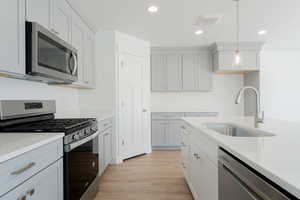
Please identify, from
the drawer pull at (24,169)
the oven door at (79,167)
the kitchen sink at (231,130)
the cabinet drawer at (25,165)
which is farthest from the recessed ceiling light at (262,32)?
the drawer pull at (24,169)

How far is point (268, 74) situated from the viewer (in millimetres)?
4695

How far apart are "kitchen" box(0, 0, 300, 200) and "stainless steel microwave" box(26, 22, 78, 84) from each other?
11 mm

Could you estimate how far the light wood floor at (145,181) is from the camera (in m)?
2.26

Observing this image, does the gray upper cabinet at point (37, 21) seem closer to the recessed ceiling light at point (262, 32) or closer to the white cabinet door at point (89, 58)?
the white cabinet door at point (89, 58)

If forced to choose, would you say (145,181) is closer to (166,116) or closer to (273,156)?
(166,116)

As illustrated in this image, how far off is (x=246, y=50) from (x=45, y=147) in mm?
4519

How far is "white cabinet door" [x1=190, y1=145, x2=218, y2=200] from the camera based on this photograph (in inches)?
54.0

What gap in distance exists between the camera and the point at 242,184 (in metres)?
0.94

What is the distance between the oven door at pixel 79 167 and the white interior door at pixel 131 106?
4.81ft

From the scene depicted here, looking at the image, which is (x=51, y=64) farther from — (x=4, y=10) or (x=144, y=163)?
(x=144, y=163)

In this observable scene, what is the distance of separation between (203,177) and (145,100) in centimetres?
251

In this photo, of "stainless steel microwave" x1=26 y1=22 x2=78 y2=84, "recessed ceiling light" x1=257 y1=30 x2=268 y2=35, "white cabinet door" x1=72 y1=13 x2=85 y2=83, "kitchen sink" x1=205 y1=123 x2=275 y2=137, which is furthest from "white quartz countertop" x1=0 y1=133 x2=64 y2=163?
"recessed ceiling light" x1=257 y1=30 x2=268 y2=35

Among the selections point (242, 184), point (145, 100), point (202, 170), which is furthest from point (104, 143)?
point (242, 184)

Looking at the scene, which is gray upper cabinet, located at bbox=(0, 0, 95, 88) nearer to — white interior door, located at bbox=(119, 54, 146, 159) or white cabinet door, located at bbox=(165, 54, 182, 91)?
white interior door, located at bbox=(119, 54, 146, 159)
